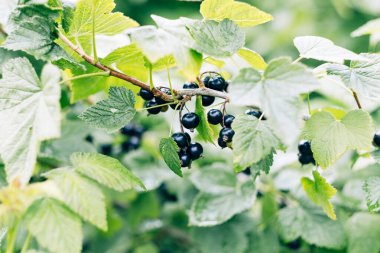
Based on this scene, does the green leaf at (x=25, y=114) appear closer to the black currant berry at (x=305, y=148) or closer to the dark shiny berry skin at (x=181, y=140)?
the dark shiny berry skin at (x=181, y=140)

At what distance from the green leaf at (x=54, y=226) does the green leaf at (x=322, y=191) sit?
2.55ft

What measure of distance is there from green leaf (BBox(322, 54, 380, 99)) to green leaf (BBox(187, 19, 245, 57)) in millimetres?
331

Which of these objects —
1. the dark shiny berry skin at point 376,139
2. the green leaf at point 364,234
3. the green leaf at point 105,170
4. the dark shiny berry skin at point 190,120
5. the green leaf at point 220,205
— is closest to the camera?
the green leaf at point 105,170

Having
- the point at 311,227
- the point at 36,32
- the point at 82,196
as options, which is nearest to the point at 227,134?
the point at 82,196

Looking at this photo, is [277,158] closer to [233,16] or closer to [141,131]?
[141,131]

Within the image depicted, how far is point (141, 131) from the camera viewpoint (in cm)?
278

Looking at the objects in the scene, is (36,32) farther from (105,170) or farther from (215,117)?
(215,117)

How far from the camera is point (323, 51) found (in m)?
1.57

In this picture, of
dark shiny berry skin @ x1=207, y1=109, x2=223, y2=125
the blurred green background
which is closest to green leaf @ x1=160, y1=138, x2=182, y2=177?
dark shiny berry skin @ x1=207, y1=109, x2=223, y2=125

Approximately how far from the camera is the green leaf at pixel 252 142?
1.38 m

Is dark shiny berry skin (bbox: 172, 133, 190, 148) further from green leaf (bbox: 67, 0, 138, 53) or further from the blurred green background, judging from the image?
the blurred green background

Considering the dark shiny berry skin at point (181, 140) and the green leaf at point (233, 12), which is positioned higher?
the green leaf at point (233, 12)

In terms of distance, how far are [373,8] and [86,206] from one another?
4247 mm

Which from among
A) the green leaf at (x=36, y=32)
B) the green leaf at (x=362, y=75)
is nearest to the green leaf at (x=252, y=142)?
the green leaf at (x=362, y=75)
